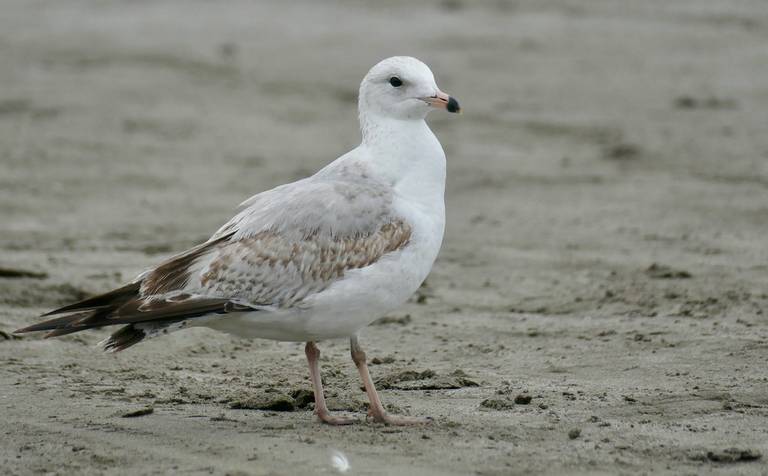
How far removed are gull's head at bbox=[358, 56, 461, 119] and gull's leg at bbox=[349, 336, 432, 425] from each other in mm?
1251

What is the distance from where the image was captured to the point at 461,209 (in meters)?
10.9

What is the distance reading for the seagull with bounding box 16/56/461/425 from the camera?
20.8 feet

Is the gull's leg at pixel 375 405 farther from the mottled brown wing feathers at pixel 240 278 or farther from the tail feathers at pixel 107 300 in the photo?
the tail feathers at pixel 107 300

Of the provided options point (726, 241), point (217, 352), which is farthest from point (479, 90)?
point (217, 352)

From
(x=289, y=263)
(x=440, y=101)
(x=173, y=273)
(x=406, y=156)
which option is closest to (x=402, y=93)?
(x=440, y=101)

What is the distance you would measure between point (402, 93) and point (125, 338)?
6.28 ft

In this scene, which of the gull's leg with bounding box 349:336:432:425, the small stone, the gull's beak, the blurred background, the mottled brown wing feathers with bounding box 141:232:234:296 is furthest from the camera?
the gull's beak

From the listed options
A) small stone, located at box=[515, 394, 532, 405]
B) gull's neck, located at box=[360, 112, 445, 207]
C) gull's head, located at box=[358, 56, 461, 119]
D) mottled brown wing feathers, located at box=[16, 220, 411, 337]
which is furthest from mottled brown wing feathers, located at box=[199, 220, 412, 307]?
small stone, located at box=[515, 394, 532, 405]

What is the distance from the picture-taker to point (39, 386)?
695 cm

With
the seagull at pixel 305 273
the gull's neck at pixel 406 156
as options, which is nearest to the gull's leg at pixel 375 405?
the seagull at pixel 305 273

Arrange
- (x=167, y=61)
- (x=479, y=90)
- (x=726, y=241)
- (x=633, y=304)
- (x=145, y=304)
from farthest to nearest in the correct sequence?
(x=167, y=61), (x=479, y=90), (x=726, y=241), (x=633, y=304), (x=145, y=304)

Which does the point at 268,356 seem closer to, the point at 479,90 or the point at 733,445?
the point at 733,445

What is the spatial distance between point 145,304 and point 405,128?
1655 millimetres

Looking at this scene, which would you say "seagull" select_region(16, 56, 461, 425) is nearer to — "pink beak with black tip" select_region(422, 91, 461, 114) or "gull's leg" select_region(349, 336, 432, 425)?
"gull's leg" select_region(349, 336, 432, 425)
